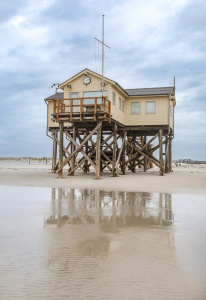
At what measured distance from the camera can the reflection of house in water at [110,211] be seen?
7191 mm

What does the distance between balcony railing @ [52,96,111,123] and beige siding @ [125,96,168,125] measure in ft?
16.0

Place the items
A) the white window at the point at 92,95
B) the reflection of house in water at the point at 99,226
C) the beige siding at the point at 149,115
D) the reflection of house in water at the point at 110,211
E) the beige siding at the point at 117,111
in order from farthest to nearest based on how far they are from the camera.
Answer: the beige siding at the point at 149,115 → the beige siding at the point at 117,111 → the white window at the point at 92,95 → the reflection of house in water at the point at 110,211 → the reflection of house in water at the point at 99,226

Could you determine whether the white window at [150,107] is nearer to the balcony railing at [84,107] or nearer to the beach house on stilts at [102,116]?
→ the beach house on stilts at [102,116]

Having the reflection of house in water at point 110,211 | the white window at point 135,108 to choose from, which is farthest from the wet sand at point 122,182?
the white window at point 135,108

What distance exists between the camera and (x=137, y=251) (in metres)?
5.04

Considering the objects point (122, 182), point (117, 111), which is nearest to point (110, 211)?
point (122, 182)

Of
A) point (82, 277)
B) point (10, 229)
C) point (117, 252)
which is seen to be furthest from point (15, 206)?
point (82, 277)

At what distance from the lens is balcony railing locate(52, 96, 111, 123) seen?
20467mm

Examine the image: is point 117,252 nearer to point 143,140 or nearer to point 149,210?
point 149,210

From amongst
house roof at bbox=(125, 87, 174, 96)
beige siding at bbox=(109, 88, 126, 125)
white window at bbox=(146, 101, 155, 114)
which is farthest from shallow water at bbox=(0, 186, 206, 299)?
house roof at bbox=(125, 87, 174, 96)

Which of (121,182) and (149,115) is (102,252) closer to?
(121,182)

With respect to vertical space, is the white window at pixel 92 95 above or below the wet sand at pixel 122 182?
above

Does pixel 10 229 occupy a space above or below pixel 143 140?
below

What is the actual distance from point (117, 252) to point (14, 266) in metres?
1.56
